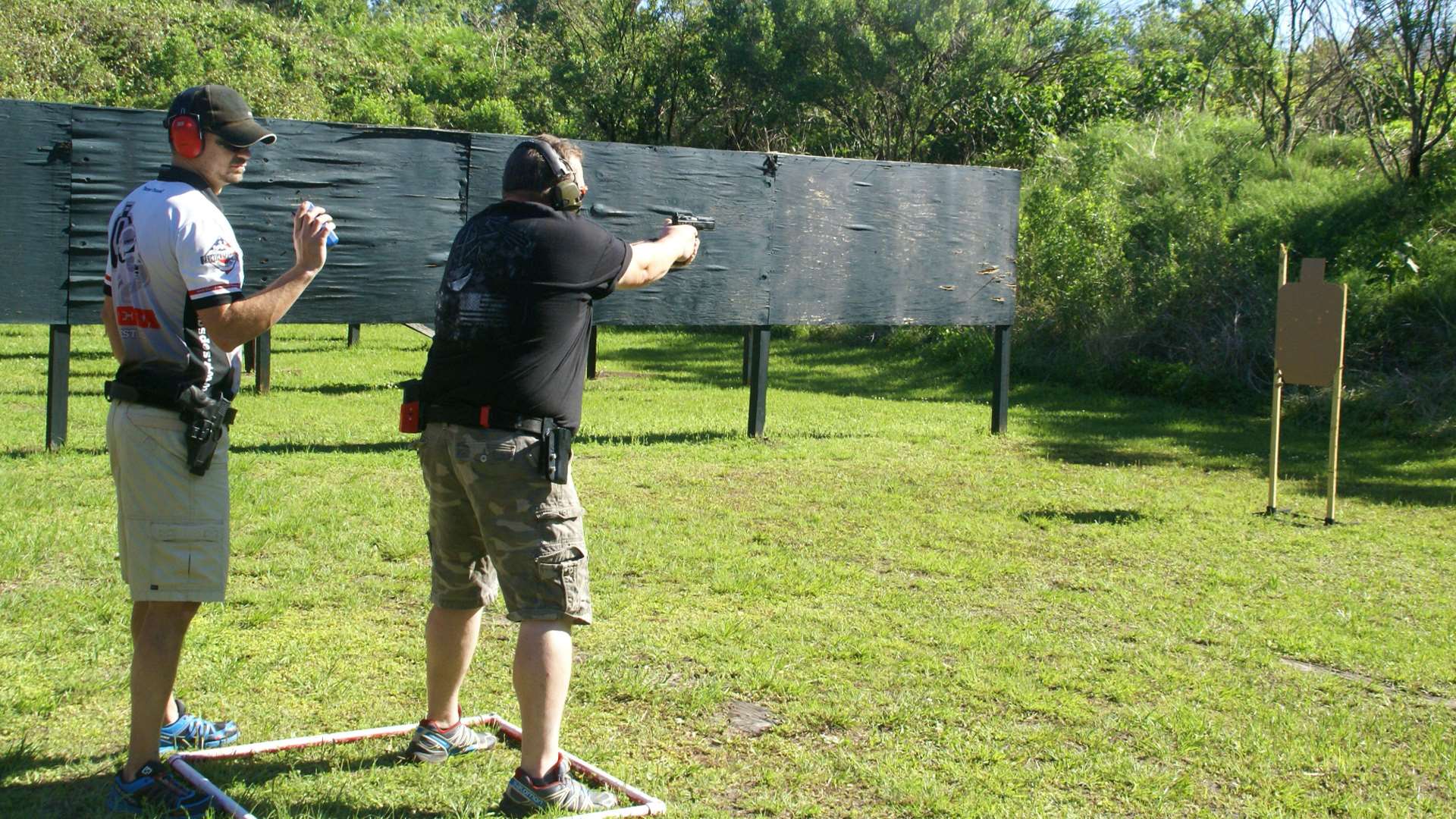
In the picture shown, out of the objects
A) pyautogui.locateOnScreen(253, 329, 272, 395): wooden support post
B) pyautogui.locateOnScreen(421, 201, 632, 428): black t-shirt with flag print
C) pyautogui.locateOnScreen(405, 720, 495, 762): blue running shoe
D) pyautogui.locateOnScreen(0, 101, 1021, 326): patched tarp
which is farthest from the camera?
pyautogui.locateOnScreen(253, 329, 272, 395): wooden support post

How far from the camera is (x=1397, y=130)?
17.0 meters

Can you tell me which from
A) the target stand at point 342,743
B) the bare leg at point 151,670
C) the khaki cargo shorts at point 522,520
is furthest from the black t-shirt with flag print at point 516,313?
the target stand at point 342,743

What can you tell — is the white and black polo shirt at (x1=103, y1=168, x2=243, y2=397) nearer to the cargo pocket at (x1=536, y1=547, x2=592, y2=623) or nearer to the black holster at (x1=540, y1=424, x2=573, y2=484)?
the black holster at (x1=540, y1=424, x2=573, y2=484)

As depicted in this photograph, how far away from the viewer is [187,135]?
11.4ft

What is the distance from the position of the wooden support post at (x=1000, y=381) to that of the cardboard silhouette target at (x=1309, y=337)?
122 inches

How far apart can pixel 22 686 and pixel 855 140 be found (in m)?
21.2

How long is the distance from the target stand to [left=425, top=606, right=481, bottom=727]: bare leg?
0.21 meters

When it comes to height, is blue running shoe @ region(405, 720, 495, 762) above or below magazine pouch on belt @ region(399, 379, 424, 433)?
below

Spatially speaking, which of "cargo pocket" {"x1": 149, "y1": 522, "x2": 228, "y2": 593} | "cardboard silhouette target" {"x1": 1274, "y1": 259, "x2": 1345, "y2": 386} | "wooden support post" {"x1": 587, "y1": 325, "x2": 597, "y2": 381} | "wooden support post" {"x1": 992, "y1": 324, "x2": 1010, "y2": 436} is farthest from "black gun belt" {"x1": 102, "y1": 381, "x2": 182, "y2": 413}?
"wooden support post" {"x1": 587, "y1": 325, "x2": 597, "y2": 381}

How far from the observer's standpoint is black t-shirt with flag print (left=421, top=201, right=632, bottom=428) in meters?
3.44

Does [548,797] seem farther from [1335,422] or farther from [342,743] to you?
[1335,422]

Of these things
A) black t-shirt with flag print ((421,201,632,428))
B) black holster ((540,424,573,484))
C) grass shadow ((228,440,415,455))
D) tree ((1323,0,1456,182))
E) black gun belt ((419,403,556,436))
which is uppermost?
tree ((1323,0,1456,182))

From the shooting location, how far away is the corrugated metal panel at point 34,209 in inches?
330

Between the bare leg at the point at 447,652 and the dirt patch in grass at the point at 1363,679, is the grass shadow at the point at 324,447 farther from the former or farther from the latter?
the dirt patch in grass at the point at 1363,679
